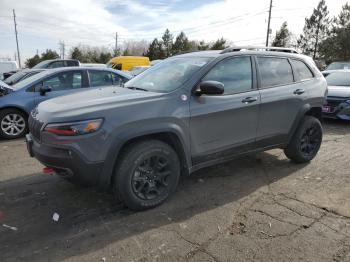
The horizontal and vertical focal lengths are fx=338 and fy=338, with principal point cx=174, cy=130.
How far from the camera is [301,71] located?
17.3ft

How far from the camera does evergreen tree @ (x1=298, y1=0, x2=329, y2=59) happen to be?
4344 cm

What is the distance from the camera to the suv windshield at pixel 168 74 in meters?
4.08

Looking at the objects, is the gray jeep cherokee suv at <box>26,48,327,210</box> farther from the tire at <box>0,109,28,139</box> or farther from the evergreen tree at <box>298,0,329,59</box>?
the evergreen tree at <box>298,0,329,59</box>

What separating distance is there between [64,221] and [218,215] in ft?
5.42

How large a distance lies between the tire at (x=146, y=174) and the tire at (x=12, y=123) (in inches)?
187

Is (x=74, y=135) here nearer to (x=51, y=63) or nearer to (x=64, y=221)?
(x=64, y=221)

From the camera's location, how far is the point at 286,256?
297 cm

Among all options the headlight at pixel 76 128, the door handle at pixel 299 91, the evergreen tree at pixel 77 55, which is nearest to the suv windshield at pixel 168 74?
the headlight at pixel 76 128

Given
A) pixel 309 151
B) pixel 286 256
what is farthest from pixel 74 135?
pixel 309 151

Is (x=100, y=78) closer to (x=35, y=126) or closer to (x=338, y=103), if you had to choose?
(x=35, y=126)

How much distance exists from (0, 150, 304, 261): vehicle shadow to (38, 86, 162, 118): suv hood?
1132 millimetres

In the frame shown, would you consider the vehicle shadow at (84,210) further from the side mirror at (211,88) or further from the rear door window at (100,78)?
the rear door window at (100,78)

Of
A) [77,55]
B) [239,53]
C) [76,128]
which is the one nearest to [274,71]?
[239,53]

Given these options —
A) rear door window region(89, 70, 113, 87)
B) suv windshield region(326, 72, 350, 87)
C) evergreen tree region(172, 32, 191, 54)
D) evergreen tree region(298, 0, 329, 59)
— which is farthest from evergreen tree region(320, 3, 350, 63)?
rear door window region(89, 70, 113, 87)
